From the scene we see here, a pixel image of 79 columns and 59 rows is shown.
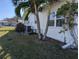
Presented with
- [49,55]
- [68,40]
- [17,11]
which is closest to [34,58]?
[49,55]

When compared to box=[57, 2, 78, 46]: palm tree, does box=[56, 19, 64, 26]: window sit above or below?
below

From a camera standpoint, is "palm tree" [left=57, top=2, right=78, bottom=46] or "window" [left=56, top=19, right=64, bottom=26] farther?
"window" [left=56, top=19, right=64, bottom=26]

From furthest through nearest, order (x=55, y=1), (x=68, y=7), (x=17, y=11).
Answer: (x=17, y=11), (x=55, y=1), (x=68, y=7)

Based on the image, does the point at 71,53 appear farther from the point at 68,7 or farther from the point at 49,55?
the point at 68,7

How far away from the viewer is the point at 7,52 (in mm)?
11047

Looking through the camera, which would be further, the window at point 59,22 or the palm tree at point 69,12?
the window at point 59,22

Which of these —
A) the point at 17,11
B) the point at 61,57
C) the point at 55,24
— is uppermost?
the point at 17,11

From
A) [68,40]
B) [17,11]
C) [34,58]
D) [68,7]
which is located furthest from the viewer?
[17,11]

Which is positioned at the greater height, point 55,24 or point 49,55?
point 55,24

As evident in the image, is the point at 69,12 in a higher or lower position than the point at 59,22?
higher

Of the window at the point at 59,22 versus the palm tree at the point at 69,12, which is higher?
the palm tree at the point at 69,12

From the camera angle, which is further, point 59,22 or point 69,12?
point 59,22

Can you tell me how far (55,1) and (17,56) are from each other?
7005mm

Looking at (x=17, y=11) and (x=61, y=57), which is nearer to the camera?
(x=61, y=57)
